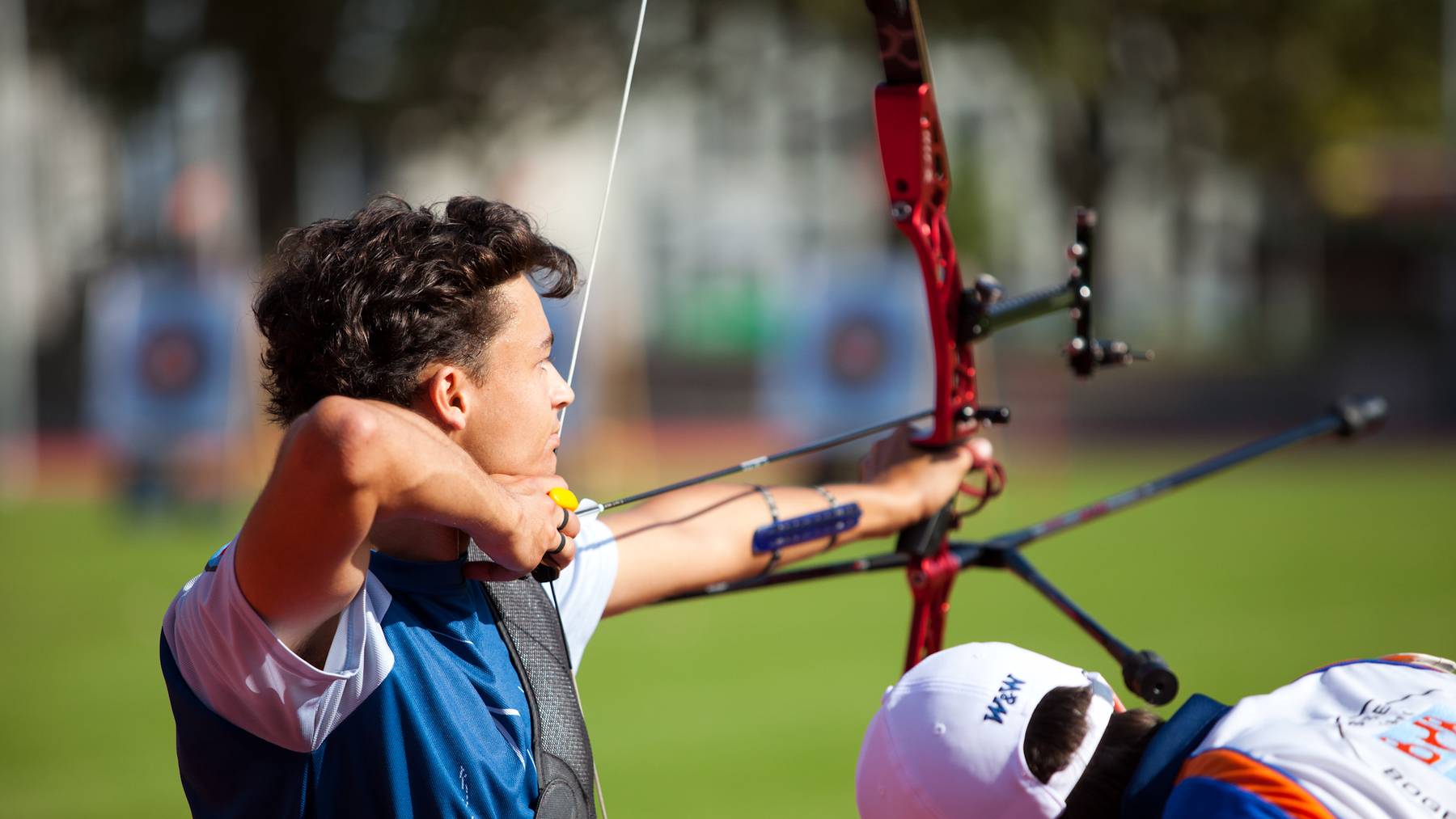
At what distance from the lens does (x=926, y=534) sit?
7.92 feet

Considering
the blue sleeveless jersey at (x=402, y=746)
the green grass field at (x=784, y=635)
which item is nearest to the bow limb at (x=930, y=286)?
the blue sleeveless jersey at (x=402, y=746)

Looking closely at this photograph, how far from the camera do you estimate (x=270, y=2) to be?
1595 centimetres

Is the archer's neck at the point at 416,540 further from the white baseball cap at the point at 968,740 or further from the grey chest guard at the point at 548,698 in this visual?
the white baseball cap at the point at 968,740

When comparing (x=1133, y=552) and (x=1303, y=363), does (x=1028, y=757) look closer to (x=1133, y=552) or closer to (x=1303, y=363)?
(x=1133, y=552)

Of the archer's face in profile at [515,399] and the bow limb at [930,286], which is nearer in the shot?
the archer's face in profile at [515,399]

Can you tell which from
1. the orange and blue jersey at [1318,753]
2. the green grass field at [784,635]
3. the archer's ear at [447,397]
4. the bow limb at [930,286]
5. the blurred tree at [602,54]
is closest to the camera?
the orange and blue jersey at [1318,753]

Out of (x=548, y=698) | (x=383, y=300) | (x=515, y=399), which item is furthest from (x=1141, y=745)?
(x=383, y=300)

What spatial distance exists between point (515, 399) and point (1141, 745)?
2.72 feet

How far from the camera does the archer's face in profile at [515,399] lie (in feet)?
5.73

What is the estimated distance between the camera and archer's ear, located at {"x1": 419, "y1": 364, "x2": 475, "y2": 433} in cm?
171

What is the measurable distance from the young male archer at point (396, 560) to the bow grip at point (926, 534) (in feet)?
2.24

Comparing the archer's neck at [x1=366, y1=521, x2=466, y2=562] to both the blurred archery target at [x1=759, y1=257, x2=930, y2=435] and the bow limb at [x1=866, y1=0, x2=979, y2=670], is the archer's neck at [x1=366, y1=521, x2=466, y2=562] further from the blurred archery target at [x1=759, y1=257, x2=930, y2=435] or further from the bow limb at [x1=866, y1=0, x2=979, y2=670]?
the blurred archery target at [x1=759, y1=257, x2=930, y2=435]

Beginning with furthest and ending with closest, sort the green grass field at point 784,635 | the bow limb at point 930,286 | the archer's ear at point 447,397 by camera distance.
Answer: the green grass field at point 784,635 → the bow limb at point 930,286 → the archer's ear at point 447,397

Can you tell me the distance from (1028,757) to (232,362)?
1073cm
